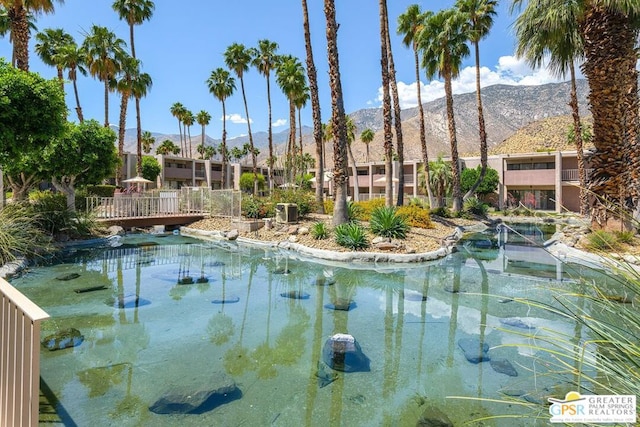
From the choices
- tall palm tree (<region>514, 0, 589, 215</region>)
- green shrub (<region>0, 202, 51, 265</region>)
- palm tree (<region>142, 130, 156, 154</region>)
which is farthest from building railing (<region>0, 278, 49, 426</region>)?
palm tree (<region>142, 130, 156, 154</region>)

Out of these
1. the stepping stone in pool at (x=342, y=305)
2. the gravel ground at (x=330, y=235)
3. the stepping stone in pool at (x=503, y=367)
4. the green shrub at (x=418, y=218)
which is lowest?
the stepping stone in pool at (x=503, y=367)

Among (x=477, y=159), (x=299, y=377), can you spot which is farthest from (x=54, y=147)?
(x=477, y=159)

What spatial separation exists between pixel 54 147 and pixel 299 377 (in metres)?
14.1

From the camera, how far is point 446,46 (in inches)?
853

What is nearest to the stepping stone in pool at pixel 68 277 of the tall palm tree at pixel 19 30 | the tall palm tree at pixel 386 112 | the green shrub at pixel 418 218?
the tall palm tree at pixel 19 30

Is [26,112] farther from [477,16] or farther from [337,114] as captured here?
[477,16]

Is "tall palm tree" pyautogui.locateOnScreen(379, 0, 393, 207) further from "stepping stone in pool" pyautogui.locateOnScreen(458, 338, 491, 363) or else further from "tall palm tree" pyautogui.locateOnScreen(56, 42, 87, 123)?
"tall palm tree" pyautogui.locateOnScreen(56, 42, 87, 123)

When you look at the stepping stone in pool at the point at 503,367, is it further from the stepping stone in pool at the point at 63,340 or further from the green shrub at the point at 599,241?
the stepping stone in pool at the point at 63,340

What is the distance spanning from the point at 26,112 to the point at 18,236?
11.2 feet

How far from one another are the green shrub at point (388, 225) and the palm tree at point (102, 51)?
21179mm

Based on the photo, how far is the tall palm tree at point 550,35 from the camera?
37.9 ft

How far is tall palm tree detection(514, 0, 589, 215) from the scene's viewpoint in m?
11.5

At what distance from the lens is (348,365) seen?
15.0 ft

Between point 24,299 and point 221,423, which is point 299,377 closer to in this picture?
point 221,423
